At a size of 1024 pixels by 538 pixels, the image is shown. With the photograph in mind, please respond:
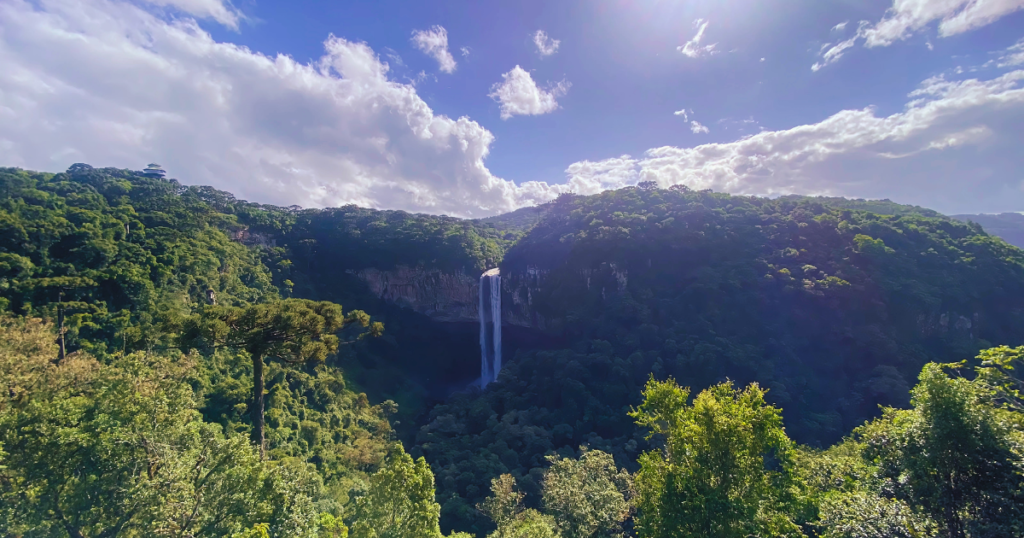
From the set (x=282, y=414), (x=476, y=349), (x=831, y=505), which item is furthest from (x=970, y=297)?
(x=282, y=414)

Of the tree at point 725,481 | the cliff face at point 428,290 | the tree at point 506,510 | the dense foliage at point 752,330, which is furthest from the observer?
the cliff face at point 428,290

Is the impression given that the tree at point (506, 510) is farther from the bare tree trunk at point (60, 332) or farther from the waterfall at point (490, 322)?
the waterfall at point (490, 322)

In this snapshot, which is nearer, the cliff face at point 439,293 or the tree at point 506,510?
the tree at point 506,510

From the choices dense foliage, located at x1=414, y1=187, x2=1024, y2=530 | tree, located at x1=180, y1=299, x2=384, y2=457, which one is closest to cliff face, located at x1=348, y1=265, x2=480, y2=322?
dense foliage, located at x1=414, y1=187, x2=1024, y2=530

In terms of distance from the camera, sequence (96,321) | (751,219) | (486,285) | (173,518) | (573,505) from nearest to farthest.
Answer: (173,518) < (573,505) < (96,321) < (751,219) < (486,285)

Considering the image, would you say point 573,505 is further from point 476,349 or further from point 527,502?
point 476,349

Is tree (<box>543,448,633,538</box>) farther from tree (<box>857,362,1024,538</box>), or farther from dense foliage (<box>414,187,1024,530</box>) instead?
tree (<box>857,362,1024,538</box>)

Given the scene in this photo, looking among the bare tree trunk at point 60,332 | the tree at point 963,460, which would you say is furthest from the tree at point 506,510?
the bare tree trunk at point 60,332
